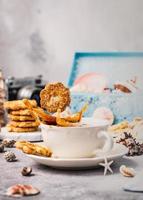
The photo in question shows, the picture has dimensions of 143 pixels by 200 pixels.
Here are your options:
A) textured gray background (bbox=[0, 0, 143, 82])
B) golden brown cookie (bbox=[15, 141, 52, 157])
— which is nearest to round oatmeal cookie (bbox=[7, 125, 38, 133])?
golden brown cookie (bbox=[15, 141, 52, 157])

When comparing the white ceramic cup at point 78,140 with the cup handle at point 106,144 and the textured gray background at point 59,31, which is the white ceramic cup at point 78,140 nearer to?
the cup handle at point 106,144

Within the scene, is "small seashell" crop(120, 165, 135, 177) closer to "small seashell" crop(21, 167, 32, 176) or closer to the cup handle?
the cup handle

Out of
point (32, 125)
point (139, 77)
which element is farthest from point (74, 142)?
point (139, 77)

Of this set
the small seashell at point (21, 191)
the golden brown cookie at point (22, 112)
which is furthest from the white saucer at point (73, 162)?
the golden brown cookie at point (22, 112)

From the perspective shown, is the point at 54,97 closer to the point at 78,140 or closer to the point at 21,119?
the point at 78,140

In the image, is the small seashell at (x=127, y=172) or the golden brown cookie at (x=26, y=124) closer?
the small seashell at (x=127, y=172)

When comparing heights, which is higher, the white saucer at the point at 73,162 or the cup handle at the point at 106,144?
the cup handle at the point at 106,144

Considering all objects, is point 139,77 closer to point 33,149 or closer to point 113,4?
point 113,4
